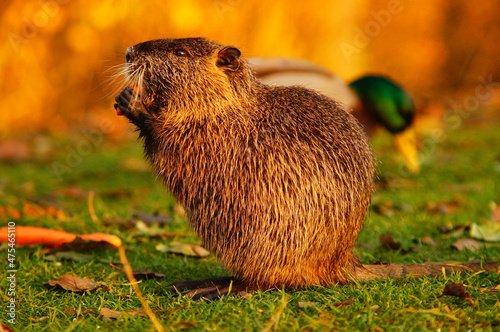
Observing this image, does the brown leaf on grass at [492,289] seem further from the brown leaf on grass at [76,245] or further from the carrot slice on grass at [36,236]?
the carrot slice on grass at [36,236]

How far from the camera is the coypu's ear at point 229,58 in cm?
242

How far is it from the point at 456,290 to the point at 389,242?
0.93 m

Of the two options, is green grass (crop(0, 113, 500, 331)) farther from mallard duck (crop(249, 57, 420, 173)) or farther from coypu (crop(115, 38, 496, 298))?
mallard duck (crop(249, 57, 420, 173))

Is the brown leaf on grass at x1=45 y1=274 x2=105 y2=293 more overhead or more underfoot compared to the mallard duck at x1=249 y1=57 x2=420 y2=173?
more underfoot

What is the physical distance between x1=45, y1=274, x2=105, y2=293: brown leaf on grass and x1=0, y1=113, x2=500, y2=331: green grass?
3 cm

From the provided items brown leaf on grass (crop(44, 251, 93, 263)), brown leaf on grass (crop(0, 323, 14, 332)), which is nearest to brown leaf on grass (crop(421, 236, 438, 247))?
brown leaf on grass (crop(44, 251, 93, 263))

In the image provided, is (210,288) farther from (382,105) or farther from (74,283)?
(382,105)

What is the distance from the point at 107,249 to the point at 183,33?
4602 millimetres

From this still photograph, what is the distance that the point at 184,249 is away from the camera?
2.83 m

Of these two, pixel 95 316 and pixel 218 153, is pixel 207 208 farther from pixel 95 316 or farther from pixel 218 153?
pixel 95 316

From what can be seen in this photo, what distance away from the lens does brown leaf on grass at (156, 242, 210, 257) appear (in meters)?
2.83

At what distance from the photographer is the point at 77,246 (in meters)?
2.82

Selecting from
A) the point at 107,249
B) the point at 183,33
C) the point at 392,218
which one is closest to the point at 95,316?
the point at 107,249

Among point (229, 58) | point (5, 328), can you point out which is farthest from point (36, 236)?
point (229, 58)
